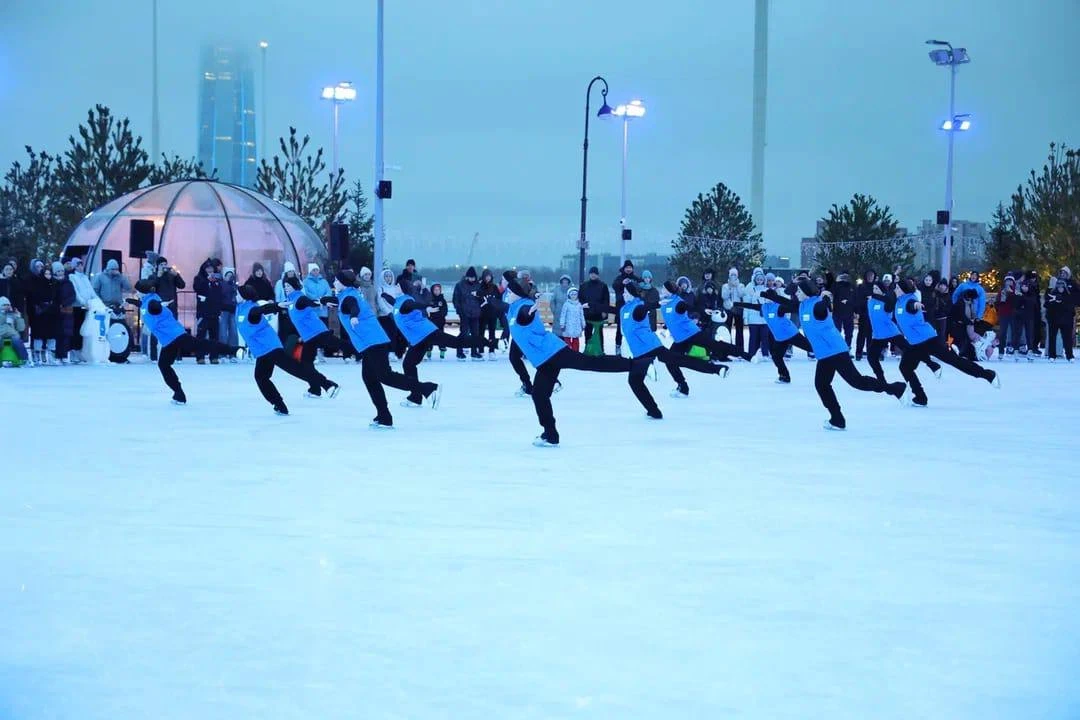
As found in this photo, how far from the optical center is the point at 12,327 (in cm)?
2369

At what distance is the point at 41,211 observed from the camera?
54312mm

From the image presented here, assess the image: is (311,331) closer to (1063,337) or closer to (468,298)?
(468,298)

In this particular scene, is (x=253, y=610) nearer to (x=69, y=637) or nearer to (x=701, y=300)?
(x=69, y=637)

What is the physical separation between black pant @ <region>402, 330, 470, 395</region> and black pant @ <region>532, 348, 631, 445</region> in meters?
3.36

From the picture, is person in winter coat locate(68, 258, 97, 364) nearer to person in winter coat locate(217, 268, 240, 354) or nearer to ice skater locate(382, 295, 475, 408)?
person in winter coat locate(217, 268, 240, 354)

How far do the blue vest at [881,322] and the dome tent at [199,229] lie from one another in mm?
19425

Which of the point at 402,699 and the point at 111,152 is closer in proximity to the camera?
the point at 402,699

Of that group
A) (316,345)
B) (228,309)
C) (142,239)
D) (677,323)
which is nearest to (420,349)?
(316,345)

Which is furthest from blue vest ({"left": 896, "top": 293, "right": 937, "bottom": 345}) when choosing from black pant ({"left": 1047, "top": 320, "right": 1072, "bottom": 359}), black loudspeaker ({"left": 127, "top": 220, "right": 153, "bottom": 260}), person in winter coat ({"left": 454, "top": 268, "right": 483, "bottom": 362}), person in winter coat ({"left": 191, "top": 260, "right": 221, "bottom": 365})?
black loudspeaker ({"left": 127, "top": 220, "right": 153, "bottom": 260})

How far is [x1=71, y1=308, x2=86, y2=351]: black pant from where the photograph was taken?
24.8 m

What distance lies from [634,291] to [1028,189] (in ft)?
135

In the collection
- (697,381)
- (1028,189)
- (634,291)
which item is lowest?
(697,381)

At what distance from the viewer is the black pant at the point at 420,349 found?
653 inches

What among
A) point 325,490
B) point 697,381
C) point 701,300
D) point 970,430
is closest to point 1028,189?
point 701,300
